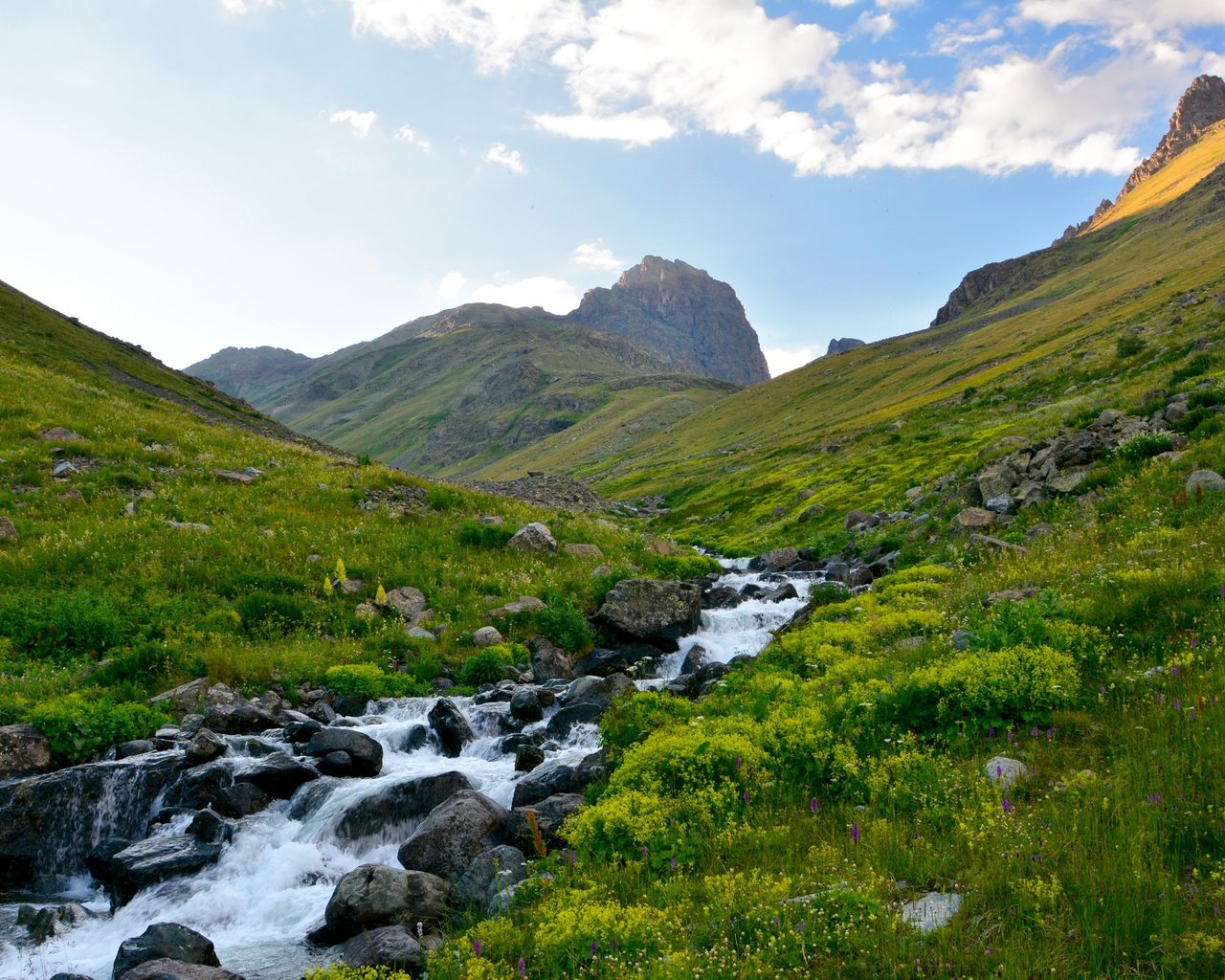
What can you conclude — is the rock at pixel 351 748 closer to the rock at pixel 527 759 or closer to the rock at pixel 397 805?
the rock at pixel 397 805

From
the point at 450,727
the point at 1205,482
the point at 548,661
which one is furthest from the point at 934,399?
the point at 450,727

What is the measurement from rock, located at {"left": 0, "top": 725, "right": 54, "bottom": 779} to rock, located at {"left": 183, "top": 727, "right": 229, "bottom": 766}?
1943 mm

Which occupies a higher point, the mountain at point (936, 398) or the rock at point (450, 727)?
the mountain at point (936, 398)

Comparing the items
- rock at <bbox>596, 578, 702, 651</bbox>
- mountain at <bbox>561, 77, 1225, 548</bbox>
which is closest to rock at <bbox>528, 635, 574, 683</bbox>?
rock at <bbox>596, 578, 702, 651</bbox>

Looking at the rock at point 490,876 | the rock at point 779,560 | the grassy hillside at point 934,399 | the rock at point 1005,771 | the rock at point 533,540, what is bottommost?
the rock at point 490,876

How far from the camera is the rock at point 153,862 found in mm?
8875

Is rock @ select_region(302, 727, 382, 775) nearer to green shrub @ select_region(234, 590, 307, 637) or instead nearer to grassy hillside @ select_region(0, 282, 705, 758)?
grassy hillside @ select_region(0, 282, 705, 758)

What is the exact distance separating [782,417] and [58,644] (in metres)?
134

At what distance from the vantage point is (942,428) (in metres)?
53.8

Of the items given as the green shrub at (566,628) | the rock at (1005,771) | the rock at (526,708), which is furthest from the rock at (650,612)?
the rock at (1005,771)

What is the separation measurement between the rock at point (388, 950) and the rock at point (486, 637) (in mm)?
9941

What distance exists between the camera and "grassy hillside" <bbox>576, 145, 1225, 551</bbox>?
38562 mm

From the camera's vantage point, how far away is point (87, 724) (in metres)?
11.4

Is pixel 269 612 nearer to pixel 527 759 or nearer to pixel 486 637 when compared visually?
pixel 486 637
